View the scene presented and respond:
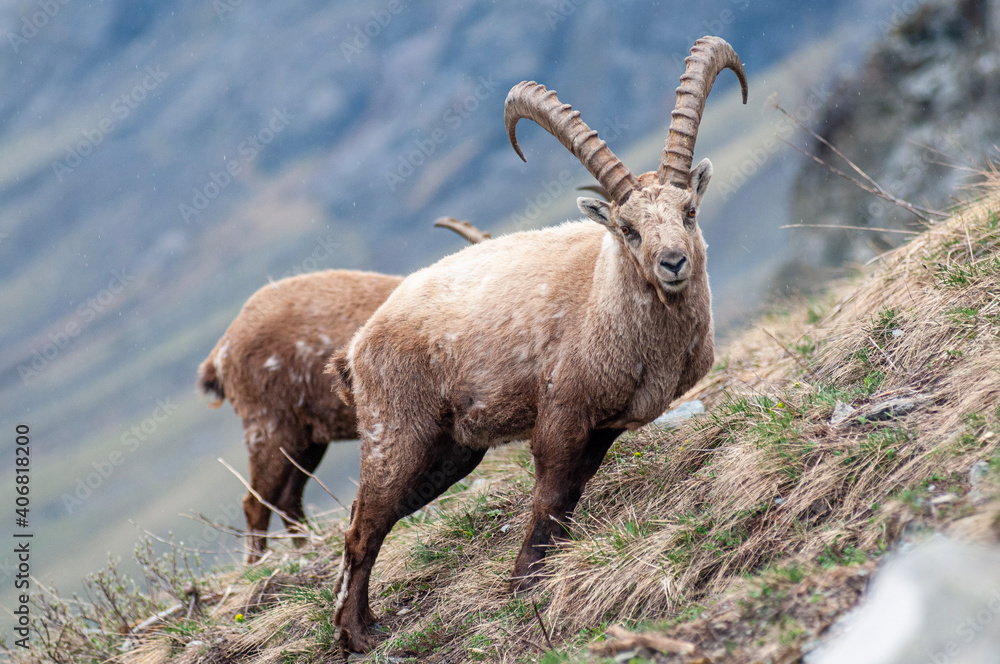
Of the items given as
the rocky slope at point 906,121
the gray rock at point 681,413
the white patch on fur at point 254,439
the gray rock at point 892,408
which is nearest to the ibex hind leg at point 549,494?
the gray rock at point 681,413

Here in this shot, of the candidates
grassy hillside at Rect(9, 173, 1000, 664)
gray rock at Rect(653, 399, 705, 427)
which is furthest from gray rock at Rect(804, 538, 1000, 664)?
gray rock at Rect(653, 399, 705, 427)

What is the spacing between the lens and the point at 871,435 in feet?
14.2

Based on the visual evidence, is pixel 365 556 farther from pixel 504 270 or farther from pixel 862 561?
pixel 862 561

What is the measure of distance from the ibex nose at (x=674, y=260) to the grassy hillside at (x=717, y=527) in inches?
48.3

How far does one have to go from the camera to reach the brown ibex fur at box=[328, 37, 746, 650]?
4.79 meters

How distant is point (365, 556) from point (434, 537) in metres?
0.97

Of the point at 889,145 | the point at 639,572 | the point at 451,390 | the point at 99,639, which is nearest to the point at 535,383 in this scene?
the point at 451,390

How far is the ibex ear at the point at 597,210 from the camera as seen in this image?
192 inches

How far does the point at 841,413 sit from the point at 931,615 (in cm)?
206

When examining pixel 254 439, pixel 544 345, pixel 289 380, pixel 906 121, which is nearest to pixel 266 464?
pixel 254 439

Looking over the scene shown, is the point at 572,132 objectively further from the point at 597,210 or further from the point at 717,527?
the point at 717,527

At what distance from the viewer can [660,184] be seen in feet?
15.7

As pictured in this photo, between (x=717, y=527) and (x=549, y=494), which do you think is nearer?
(x=717, y=527)

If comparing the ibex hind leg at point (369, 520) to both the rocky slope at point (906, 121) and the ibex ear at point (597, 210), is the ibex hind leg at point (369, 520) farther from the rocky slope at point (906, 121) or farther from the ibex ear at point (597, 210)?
the rocky slope at point (906, 121)
